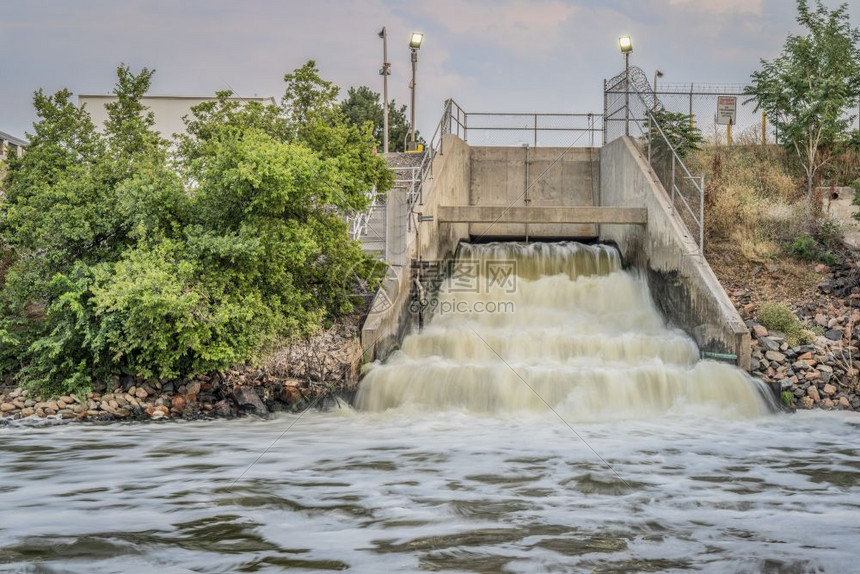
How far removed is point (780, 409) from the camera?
571 inches

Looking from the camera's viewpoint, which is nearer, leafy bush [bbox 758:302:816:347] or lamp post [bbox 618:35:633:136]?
leafy bush [bbox 758:302:816:347]

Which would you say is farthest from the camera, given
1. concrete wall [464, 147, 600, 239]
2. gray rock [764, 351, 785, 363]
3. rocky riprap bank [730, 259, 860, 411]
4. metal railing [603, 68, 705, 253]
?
concrete wall [464, 147, 600, 239]

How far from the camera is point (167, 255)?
47.0 feet

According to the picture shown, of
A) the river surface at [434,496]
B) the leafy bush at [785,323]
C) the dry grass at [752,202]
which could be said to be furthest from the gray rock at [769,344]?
the dry grass at [752,202]

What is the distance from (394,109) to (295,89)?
128 feet

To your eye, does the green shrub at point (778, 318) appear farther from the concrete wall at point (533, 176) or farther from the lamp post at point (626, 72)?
the concrete wall at point (533, 176)

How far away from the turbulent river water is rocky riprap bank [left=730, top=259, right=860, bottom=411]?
1.95 feet

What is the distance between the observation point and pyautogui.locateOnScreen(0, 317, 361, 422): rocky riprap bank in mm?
14273

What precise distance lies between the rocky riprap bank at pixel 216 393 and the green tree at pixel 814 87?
535 inches

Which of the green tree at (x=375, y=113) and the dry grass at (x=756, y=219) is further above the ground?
the green tree at (x=375, y=113)

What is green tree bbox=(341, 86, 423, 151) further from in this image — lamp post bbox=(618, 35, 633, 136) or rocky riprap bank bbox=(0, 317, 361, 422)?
rocky riprap bank bbox=(0, 317, 361, 422)

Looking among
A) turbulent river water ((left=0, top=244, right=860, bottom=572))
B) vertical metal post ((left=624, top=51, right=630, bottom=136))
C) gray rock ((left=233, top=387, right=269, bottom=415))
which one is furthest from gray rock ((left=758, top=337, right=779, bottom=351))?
vertical metal post ((left=624, top=51, right=630, bottom=136))

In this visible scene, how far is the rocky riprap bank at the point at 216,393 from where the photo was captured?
46.8ft

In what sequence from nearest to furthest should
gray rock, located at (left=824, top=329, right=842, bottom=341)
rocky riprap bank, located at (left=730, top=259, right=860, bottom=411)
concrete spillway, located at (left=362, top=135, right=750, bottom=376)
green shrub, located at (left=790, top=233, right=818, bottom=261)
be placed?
rocky riprap bank, located at (left=730, top=259, right=860, bottom=411)
gray rock, located at (left=824, top=329, right=842, bottom=341)
concrete spillway, located at (left=362, top=135, right=750, bottom=376)
green shrub, located at (left=790, top=233, right=818, bottom=261)
